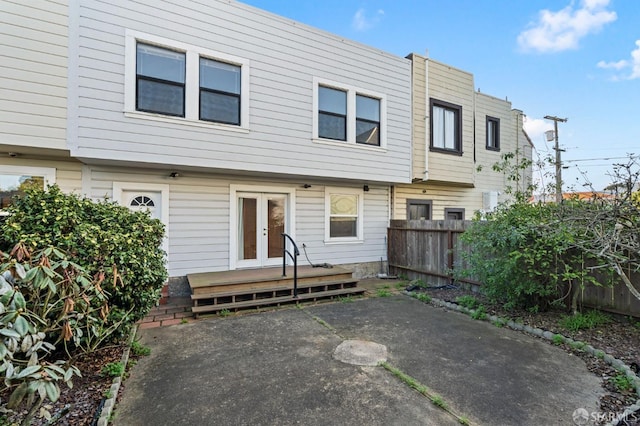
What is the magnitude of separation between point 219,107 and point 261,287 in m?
3.61

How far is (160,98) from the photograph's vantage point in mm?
5613

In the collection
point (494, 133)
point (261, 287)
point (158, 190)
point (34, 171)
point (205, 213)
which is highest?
point (494, 133)

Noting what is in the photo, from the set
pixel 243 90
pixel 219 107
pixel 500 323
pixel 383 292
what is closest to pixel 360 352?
pixel 500 323

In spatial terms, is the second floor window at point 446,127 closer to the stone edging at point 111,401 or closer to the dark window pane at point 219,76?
the dark window pane at point 219,76

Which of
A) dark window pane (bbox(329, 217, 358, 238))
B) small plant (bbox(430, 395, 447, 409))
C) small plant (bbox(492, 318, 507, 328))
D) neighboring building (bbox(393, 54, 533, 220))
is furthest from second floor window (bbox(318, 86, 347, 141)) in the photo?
small plant (bbox(430, 395, 447, 409))

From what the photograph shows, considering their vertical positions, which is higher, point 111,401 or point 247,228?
point 247,228

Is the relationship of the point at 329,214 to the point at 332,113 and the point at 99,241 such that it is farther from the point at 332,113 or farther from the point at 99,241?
the point at 99,241

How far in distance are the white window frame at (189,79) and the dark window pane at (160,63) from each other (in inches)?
3.3

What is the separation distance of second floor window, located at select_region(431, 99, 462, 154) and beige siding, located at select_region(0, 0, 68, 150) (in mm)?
8546

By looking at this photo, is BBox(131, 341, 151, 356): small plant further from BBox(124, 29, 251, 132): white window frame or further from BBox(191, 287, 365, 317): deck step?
BBox(124, 29, 251, 132): white window frame

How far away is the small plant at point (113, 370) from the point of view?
307 centimetres

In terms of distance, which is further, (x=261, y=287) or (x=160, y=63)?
(x=261, y=287)

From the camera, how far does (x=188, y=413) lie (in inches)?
101

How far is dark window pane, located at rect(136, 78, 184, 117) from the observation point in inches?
215
